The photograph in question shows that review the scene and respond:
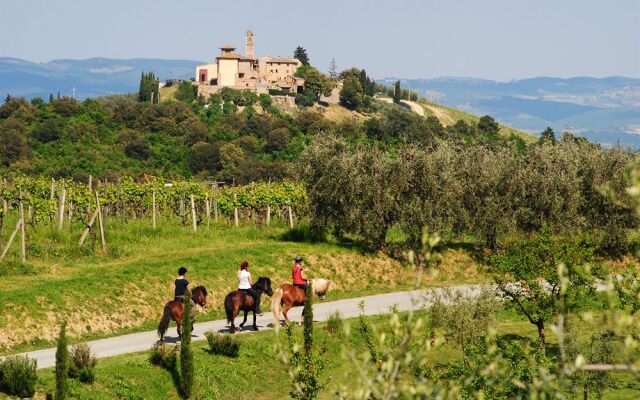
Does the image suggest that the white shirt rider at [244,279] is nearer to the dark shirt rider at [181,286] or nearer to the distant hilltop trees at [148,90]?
the dark shirt rider at [181,286]

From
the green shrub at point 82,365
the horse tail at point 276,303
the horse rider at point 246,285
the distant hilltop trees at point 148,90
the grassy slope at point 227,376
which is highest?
the distant hilltop trees at point 148,90

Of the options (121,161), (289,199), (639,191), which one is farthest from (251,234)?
(121,161)

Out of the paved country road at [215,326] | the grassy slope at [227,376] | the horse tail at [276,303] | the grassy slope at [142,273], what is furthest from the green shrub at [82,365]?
the horse tail at [276,303]

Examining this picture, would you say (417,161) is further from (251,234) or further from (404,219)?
(251,234)

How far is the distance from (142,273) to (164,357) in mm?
11009

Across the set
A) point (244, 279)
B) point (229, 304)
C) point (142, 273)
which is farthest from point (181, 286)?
point (142, 273)

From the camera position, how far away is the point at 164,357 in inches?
1225

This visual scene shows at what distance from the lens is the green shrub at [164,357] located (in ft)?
102

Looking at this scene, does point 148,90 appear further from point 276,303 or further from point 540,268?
point 276,303

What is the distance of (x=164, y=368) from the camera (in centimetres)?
3117

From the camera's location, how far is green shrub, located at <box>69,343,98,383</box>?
28453 mm

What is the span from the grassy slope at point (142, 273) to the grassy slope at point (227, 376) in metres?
4.48

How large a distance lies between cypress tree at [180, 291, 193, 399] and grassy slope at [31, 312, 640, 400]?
0.73 meters

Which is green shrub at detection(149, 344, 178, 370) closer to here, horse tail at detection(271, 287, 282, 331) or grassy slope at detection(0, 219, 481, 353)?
horse tail at detection(271, 287, 282, 331)
